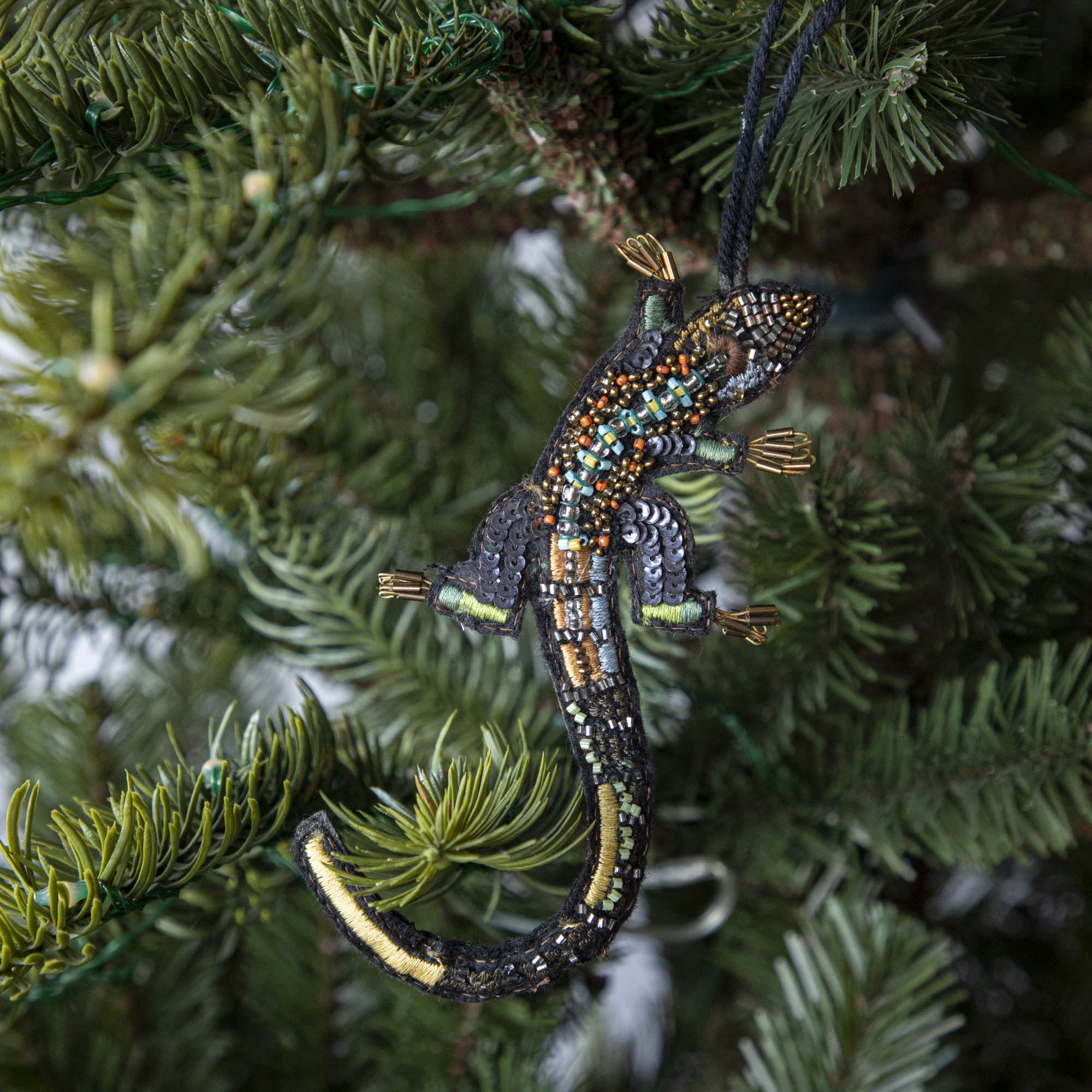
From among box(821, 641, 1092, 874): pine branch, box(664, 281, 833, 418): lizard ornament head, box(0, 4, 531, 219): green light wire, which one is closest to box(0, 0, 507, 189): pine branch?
box(0, 4, 531, 219): green light wire

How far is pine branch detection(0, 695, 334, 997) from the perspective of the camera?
0.28 m

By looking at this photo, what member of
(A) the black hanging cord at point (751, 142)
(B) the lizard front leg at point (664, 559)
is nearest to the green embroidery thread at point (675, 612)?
(B) the lizard front leg at point (664, 559)

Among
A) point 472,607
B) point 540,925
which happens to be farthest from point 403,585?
point 540,925

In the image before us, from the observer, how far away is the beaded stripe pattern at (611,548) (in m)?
0.31

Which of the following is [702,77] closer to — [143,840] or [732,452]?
[732,452]

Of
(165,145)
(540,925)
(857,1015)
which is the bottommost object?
(857,1015)

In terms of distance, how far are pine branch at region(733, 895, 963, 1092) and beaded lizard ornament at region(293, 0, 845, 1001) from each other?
13cm

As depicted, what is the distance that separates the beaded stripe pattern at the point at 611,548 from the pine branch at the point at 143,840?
0.03 meters

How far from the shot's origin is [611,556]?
0.33 metres

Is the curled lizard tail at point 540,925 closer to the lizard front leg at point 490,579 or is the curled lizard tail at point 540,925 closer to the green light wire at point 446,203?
the lizard front leg at point 490,579

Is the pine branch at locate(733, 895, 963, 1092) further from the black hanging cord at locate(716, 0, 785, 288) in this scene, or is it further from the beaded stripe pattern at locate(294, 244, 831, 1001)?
the black hanging cord at locate(716, 0, 785, 288)

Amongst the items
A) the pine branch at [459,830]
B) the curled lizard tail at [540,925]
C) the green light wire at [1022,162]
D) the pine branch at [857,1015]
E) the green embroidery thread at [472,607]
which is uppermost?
the green light wire at [1022,162]

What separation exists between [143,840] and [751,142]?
29cm

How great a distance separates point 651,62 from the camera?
0.33 metres
